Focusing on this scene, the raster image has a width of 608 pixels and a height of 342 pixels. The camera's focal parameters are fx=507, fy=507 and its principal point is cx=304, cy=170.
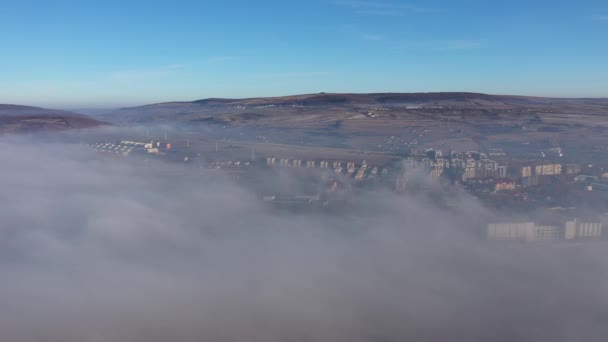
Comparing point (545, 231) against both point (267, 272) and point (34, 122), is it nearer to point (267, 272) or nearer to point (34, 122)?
point (267, 272)

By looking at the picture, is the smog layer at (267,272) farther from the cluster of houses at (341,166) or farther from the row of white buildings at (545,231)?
the cluster of houses at (341,166)

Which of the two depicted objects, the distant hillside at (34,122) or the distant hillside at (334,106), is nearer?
the distant hillside at (34,122)

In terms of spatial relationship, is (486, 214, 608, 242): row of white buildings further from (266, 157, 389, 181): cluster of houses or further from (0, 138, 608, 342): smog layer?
(266, 157, 389, 181): cluster of houses

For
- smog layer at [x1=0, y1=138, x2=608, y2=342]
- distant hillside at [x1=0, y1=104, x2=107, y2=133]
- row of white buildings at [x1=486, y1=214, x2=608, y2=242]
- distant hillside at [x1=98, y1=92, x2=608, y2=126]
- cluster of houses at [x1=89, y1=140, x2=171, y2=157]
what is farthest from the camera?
distant hillside at [x1=98, y1=92, x2=608, y2=126]

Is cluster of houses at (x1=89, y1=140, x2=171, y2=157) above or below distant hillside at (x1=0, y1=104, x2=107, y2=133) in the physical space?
below

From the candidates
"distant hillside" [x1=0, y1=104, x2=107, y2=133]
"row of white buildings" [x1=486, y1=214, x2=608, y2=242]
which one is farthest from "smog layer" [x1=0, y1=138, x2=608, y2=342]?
"distant hillside" [x1=0, y1=104, x2=107, y2=133]

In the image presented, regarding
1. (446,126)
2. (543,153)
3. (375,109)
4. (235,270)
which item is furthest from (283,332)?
(375,109)

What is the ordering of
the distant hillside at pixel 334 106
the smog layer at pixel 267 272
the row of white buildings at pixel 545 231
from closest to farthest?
1. the smog layer at pixel 267 272
2. the row of white buildings at pixel 545 231
3. the distant hillside at pixel 334 106

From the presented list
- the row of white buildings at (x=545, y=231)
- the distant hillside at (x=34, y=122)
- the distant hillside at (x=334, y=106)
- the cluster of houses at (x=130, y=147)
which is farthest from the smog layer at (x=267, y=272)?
the distant hillside at (x=334, y=106)

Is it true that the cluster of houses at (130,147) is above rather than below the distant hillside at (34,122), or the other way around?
below

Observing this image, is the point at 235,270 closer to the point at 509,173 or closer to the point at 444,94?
the point at 509,173

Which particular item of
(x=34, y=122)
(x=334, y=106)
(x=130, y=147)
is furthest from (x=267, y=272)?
(x=334, y=106)

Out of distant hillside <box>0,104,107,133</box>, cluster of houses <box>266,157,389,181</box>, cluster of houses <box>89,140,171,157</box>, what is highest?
distant hillside <box>0,104,107,133</box>
